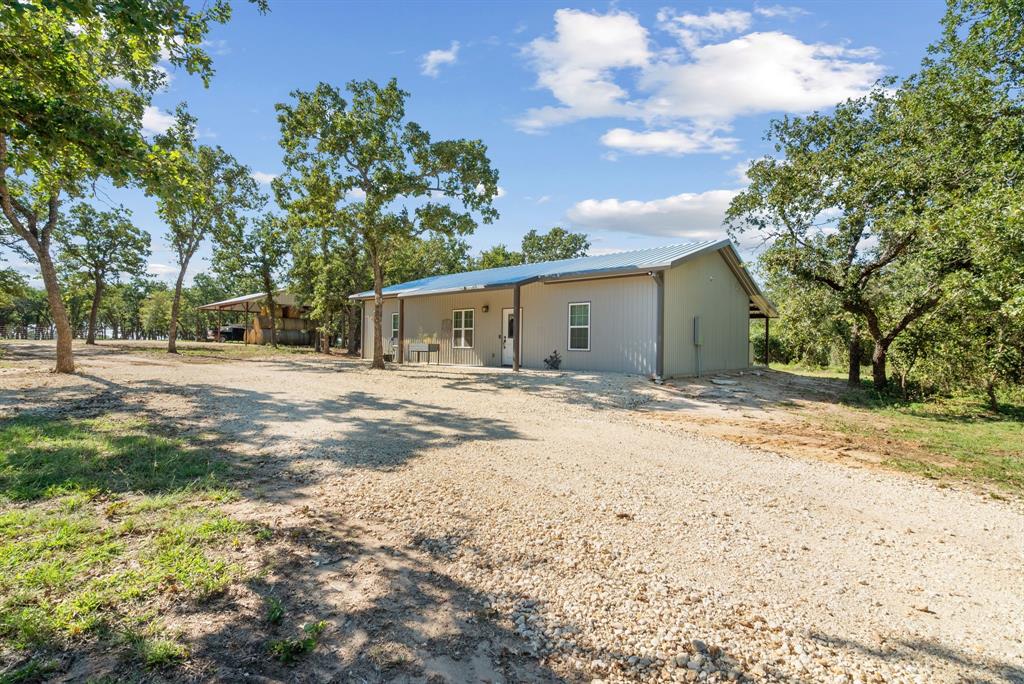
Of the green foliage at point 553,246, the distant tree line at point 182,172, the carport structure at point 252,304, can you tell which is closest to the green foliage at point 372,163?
the distant tree line at point 182,172

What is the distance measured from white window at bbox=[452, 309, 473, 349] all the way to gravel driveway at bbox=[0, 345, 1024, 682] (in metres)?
11.4

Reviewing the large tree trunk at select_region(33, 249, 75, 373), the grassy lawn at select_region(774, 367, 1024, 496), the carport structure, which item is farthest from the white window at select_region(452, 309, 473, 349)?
the carport structure

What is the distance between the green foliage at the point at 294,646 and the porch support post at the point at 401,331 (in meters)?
16.5

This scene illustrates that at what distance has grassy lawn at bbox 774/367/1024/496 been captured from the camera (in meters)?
5.66

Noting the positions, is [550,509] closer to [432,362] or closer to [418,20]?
[418,20]

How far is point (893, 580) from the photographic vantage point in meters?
3.06

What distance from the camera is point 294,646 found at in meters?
2.14

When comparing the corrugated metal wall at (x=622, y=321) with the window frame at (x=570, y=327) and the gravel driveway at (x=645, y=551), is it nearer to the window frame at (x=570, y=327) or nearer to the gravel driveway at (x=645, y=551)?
the window frame at (x=570, y=327)

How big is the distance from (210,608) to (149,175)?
17.3 feet

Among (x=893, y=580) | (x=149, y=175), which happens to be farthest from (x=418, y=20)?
(x=893, y=580)

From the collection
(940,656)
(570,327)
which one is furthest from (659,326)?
(940,656)

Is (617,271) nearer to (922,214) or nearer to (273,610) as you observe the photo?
(922,214)

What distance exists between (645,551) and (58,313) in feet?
43.6

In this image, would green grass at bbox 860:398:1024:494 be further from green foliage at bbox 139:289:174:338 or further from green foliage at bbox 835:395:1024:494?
green foliage at bbox 139:289:174:338
